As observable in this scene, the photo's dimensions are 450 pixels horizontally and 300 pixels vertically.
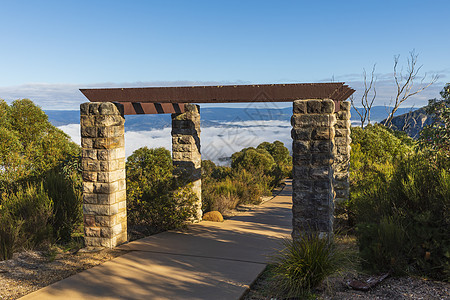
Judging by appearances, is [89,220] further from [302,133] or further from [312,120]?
[312,120]

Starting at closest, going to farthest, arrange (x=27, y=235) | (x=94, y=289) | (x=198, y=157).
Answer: (x=94, y=289), (x=27, y=235), (x=198, y=157)

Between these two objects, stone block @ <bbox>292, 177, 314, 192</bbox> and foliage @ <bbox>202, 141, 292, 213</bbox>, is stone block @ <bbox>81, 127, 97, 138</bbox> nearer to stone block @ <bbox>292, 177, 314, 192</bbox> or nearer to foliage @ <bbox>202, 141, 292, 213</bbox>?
stone block @ <bbox>292, 177, 314, 192</bbox>

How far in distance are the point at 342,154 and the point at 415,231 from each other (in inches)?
175

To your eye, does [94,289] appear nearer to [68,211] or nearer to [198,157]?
[68,211]

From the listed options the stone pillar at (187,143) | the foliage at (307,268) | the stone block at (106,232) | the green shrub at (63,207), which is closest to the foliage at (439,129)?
the foliage at (307,268)

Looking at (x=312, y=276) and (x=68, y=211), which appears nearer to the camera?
(x=312, y=276)

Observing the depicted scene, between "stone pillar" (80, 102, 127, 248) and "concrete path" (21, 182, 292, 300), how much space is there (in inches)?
25.2

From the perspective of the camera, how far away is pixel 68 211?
347 inches

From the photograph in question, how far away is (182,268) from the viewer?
6.10m

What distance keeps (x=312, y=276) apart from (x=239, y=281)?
1.18 meters

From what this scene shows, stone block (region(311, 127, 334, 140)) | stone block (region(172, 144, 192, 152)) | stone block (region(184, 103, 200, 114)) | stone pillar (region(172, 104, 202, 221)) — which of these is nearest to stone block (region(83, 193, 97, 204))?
stone pillar (region(172, 104, 202, 221))

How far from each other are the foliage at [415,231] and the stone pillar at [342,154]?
357 cm

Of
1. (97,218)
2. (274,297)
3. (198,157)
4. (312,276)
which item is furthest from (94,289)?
(198,157)

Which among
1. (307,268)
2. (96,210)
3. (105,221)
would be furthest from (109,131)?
(307,268)
